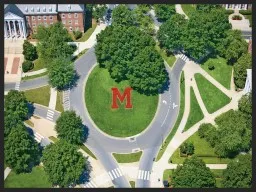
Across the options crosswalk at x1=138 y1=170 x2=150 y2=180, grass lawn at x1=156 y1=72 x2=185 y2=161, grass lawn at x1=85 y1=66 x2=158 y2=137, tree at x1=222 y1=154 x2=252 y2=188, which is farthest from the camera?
grass lawn at x1=85 y1=66 x2=158 y2=137

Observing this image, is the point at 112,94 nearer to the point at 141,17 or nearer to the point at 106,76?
the point at 106,76

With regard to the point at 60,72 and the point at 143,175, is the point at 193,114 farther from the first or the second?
the point at 60,72

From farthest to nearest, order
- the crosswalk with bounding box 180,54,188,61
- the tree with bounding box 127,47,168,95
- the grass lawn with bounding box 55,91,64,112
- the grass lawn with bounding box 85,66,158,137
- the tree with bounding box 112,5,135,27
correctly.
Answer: the tree with bounding box 112,5,135,27, the crosswalk with bounding box 180,54,188,61, the tree with bounding box 127,47,168,95, the grass lawn with bounding box 55,91,64,112, the grass lawn with bounding box 85,66,158,137

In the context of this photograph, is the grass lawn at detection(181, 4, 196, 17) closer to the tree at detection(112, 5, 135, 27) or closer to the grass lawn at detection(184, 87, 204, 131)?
the tree at detection(112, 5, 135, 27)

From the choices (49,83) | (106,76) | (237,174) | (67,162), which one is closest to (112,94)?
(106,76)

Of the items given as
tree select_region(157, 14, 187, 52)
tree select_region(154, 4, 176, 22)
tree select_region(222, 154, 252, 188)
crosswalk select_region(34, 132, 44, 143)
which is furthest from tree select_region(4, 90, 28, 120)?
tree select_region(154, 4, 176, 22)
